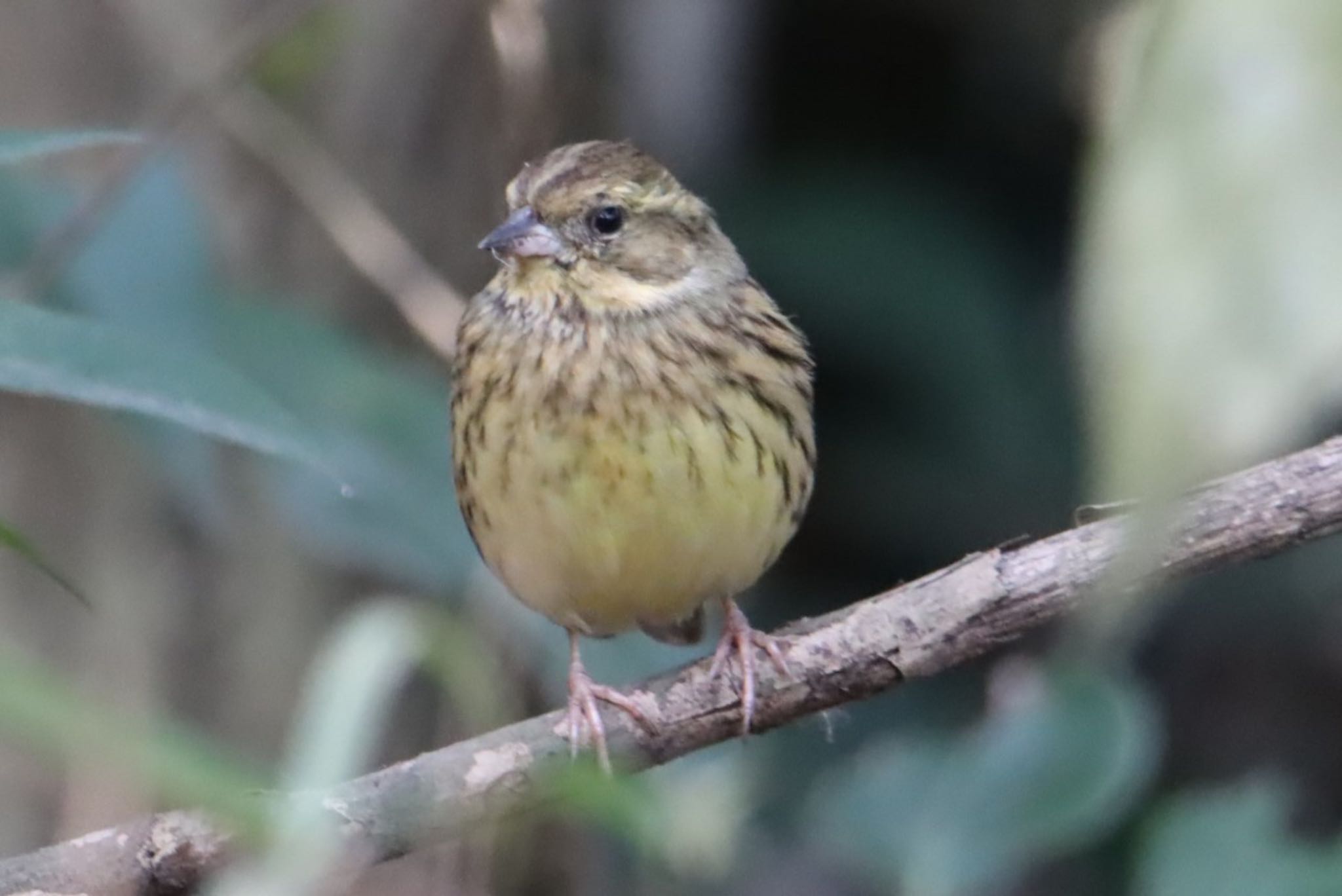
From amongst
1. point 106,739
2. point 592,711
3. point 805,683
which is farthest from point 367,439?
point 106,739

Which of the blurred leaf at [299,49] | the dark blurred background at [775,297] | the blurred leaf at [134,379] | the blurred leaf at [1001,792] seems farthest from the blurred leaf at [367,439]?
the blurred leaf at [134,379]

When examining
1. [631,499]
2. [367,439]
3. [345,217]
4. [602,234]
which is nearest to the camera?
[631,499]

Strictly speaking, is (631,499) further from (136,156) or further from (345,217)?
(345,217)

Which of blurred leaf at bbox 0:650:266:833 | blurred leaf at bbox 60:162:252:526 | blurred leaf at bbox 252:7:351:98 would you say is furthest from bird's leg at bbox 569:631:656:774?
blurred leaf at bbox 0:650:266:833

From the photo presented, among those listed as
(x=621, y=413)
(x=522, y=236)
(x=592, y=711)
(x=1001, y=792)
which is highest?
(x=522, y=236)

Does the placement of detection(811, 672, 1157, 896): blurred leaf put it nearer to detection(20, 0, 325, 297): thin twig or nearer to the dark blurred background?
the dark blurred background

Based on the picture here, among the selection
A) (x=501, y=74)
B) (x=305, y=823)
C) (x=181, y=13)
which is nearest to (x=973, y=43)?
(x=501, y=74)

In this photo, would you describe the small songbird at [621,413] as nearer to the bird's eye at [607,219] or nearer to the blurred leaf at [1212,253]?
the bird's eye at [607,219]

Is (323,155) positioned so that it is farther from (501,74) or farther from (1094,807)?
(1094,807)
